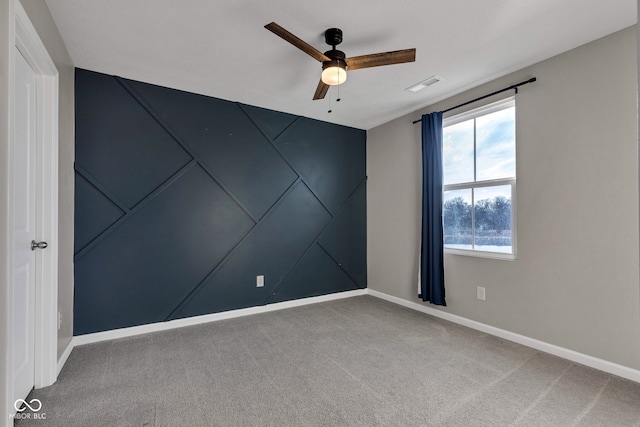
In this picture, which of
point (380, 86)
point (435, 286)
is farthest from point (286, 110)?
point (435, 286)

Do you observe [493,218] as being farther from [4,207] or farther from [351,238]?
[4,207]

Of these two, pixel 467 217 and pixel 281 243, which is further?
pixel 281 243

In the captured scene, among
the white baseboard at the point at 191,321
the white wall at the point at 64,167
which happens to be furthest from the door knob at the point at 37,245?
the white baseboard at the point at 191,321

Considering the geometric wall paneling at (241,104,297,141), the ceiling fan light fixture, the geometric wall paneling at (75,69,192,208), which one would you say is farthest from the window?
the geometric wall paneling at (75,69,192,208)

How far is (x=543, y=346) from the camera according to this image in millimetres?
2570

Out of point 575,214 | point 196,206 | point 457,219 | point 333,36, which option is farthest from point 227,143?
point 575,214

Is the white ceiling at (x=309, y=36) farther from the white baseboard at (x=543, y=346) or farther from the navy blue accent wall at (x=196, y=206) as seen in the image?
the white baseboard at (x=543, y=346)

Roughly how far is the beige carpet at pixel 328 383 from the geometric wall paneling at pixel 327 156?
200 cm

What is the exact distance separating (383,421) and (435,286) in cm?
199

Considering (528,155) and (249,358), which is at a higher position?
(528,155)

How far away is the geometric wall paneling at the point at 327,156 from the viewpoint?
399 centimetres

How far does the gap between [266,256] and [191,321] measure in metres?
1.08

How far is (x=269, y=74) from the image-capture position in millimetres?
2838

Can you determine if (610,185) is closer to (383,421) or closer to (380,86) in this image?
(380,86)
